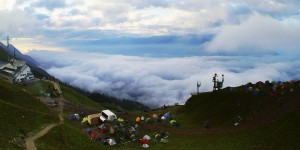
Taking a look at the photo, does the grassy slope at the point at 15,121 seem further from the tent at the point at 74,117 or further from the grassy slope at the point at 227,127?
the tent at the point at 74,117

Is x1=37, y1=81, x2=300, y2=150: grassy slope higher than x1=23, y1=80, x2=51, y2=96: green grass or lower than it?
lower

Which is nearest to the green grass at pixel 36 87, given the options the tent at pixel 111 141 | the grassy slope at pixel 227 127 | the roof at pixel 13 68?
the roof at pixel 13 68

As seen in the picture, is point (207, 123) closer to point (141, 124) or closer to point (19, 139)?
point (141, 124)

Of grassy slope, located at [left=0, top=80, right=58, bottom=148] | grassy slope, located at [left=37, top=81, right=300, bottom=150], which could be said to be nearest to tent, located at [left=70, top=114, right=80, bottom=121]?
grassy slope, located at [left=37, top=81, right=300, bottom=150]

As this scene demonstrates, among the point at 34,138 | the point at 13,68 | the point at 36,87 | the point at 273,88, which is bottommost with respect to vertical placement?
the point at 34,138

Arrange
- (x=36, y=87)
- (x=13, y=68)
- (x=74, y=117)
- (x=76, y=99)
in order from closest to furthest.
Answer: (x=74, y=117) → (x=36, y=87) → (x=76, y=99) → (x=13, y=68)

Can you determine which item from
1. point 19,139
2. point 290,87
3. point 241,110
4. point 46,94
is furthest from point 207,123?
point 46,94

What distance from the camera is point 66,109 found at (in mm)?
97750

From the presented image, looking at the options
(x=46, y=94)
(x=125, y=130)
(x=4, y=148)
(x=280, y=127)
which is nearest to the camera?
(x=4, y=148)

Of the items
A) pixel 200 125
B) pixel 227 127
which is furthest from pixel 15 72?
pixel 227 127

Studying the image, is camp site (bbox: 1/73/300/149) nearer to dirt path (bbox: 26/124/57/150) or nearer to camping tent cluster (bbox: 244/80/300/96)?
camping tent cluster (bbox: 244/80/300/96)

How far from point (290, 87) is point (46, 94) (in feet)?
259

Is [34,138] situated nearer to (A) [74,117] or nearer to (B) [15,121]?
(B) [15,121]

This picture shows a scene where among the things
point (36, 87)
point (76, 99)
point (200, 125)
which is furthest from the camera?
point (76, 99)
